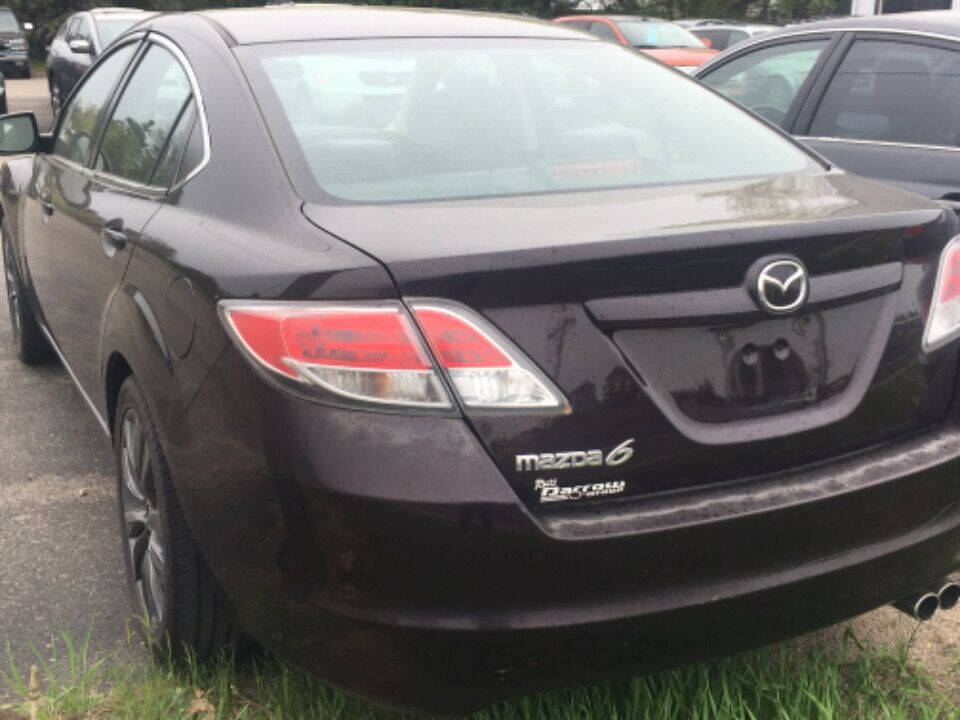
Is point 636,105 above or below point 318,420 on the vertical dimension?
above

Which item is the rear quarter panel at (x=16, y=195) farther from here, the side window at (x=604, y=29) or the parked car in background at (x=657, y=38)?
the side window at (x=604, y=29)

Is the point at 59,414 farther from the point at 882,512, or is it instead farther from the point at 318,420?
the point at 882,512

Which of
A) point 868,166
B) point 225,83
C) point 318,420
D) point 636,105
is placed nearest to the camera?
point 318,420

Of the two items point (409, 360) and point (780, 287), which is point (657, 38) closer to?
point (780, 287)

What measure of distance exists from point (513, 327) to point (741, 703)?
1.01m

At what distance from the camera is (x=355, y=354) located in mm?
2164

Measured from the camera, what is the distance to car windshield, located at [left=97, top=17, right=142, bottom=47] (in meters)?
13.9

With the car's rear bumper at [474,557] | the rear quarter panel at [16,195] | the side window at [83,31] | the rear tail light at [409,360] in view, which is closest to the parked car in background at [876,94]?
the car's rear bumper at [474,557]

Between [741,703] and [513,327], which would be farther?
[741,703]

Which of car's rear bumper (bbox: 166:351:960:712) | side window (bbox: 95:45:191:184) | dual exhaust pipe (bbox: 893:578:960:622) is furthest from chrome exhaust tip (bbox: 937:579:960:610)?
side window (bbox: 95:45:191:184)

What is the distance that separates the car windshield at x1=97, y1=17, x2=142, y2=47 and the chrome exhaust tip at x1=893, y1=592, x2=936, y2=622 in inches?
501

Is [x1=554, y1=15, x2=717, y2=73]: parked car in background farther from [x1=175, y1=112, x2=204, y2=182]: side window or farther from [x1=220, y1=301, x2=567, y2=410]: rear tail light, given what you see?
[x1=220, y1=301, x2=567, y2=410]: rear tail light

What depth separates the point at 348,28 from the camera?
329 centimetres

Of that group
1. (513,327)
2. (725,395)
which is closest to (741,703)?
(725,395)
